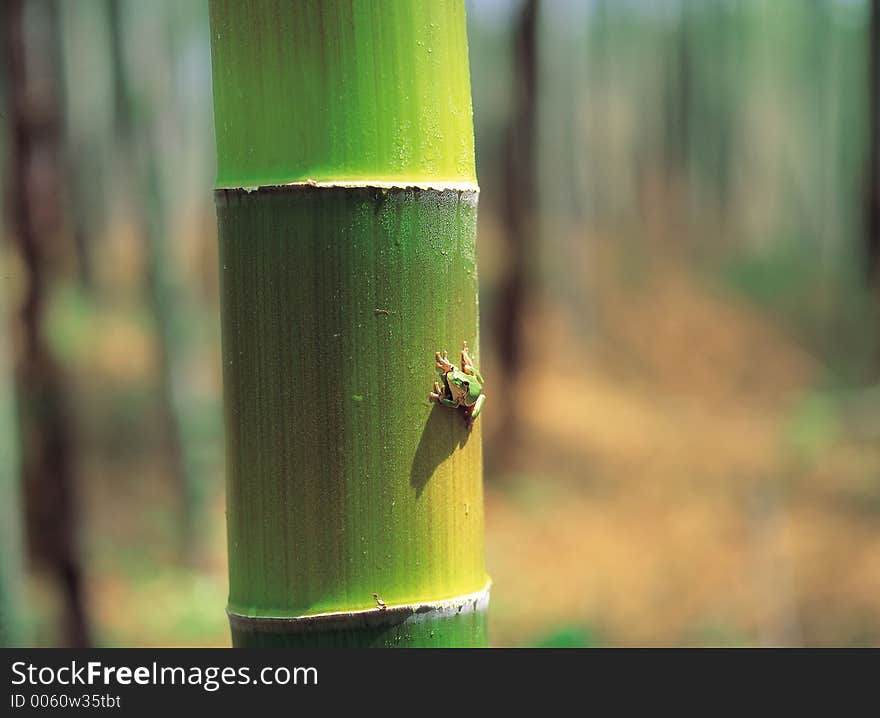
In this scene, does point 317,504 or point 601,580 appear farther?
point 601,580

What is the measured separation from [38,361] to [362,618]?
5200 millimetres

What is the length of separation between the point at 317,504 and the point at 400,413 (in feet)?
0.32

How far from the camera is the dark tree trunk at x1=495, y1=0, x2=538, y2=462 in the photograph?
988cm

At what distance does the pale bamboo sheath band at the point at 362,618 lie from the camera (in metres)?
0.81

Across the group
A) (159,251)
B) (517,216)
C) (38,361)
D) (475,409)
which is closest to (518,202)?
(517,216)

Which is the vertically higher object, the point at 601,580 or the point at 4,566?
the point at 4,566

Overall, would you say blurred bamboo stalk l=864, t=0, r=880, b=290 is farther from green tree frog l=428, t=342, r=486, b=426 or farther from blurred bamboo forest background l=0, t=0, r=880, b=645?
green tree frog l=428, t=342, r=486, b=426

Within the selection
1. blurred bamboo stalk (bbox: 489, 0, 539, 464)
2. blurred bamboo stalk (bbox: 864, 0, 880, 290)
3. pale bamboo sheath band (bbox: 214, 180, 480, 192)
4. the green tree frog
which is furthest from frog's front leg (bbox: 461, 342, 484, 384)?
blurred bamboo stalk (bbox: 864, 0, 880, 290)

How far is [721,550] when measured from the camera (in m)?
8.69

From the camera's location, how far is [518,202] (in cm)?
1088

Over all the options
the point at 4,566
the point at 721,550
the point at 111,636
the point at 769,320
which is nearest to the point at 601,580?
the point at 721,550

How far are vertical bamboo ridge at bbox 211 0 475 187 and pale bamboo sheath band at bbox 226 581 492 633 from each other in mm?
343

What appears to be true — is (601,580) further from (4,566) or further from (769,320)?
(769,320)

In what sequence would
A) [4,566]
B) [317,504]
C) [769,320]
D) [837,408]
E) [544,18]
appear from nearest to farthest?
[317,504]
[4,566]
[544,18]
[837,408]
[769,320]
